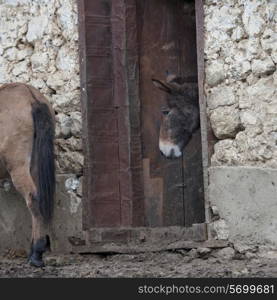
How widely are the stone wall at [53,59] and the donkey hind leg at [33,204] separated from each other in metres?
0.51

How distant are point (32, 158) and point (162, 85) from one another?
1.47 metres

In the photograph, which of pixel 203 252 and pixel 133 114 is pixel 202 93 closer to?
pixel 133 114

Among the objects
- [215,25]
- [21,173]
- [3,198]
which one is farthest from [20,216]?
[215,25]

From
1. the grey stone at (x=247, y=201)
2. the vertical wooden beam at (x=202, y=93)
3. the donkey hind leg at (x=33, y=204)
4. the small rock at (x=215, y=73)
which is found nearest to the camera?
the grey stone at (x=247, y=201)

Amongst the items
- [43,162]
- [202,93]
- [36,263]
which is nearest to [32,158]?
[43,162]

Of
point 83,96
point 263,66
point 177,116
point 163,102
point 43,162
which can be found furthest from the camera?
point 163,102

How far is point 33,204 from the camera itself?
745 cm

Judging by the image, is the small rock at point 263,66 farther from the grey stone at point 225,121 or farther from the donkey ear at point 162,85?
the donkey ear at point 162,85

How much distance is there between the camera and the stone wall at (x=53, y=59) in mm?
7879

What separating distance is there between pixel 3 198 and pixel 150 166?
1465 mm

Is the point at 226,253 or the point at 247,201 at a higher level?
the point at 247,201

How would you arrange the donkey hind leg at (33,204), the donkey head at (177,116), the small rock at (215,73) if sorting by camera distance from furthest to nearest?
the donkey head at (177,116), the donkey hind leg at (33,204), the small rock at (215,73)

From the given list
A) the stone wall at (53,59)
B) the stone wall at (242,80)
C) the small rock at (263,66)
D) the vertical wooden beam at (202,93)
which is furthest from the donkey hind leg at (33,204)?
the small rock at (263,66)

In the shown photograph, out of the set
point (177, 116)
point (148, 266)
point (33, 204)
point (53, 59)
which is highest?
point (53, 59)
